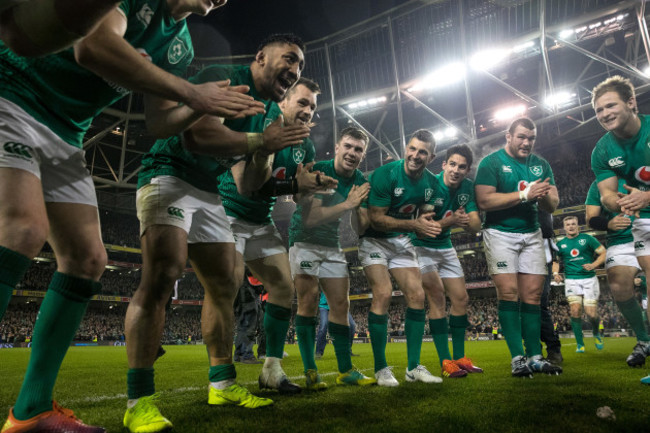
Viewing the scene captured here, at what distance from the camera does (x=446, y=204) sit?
5293 mm

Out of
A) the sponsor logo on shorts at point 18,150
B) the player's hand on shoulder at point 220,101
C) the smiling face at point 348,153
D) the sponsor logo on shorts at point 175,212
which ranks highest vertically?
the smiling face at point 348,153

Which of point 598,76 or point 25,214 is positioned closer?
point 25,214

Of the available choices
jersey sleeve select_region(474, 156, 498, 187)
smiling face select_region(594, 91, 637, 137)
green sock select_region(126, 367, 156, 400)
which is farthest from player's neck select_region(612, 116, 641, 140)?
green sock select_region(126, 367, 156, 400)

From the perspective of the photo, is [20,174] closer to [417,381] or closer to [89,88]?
[89,88]

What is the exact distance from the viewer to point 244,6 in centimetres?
1984

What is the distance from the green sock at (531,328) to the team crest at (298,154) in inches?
109

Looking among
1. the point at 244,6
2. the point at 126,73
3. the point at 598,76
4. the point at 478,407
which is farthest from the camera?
the point at 598,76

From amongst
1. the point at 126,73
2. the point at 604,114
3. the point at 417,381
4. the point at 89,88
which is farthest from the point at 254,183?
the point at 604,114

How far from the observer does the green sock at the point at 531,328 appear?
4242 mm

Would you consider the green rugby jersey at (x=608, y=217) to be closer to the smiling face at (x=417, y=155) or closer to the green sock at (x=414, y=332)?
the smiling face at (x=417, y=155)

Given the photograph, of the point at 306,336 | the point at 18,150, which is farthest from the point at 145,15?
the point at 306,336

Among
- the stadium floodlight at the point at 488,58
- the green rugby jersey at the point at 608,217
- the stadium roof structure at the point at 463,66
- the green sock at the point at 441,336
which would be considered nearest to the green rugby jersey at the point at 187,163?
the green sock at the point at 441,336

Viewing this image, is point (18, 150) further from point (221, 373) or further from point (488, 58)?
point (488, 58)

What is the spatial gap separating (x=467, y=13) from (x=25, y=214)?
19551mm
